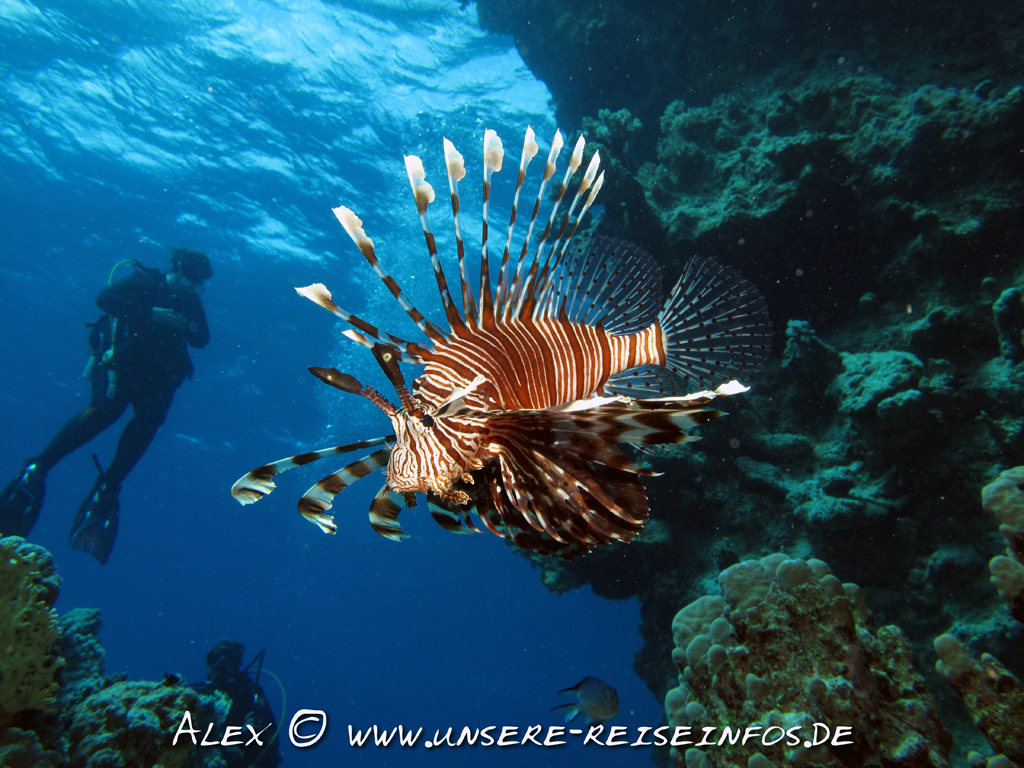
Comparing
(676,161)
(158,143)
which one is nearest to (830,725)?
(676,161)

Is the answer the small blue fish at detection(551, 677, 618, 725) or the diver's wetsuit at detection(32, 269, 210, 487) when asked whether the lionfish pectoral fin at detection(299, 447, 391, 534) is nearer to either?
the small blue fish at detection(551, 677, 618, 725)

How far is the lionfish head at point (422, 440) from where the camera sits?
142cm

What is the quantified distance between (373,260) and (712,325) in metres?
2.29

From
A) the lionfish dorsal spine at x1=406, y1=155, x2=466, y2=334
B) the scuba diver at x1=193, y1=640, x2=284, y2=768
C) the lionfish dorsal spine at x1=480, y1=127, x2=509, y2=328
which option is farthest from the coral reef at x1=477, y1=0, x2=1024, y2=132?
the scuba diver at x1=193, y1=640, x2=284, y2=768

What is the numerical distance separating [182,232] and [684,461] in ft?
→ 68.9

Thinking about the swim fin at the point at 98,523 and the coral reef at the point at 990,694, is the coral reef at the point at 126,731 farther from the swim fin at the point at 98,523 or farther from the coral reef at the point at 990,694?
the swim fin at the point at 98,523

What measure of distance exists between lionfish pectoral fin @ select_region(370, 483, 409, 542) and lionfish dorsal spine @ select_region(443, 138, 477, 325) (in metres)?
0.84

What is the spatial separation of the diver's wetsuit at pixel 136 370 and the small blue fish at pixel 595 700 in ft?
26.7

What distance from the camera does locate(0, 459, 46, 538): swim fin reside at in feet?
23.7

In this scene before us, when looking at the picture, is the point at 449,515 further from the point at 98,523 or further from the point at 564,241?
the point at 98,523

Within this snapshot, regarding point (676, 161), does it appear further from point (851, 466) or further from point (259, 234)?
point (259, 234)

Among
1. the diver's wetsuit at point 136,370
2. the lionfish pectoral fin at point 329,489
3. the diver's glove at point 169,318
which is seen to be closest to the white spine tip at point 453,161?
the lionfish pectoral fin at point 329,489

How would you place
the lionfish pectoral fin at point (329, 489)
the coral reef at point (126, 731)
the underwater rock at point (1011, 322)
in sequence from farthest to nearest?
the underwater rock at point (1011, 322) → the coral reef at point (126, 731) → the lionfish pectoral fin at point (329, 489)

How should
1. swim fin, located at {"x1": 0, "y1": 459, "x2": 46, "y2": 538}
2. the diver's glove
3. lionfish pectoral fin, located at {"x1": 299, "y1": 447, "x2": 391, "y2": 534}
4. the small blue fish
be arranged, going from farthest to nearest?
the diver's glove < swim fin, located at {"x1": 0, "y1": 459, "x2": 46, "y2": 538} < the small blue fish < lionfish pectoral fin, located at {"x1": 299, "y1": 447, "x2": 391, "y2": 534}
